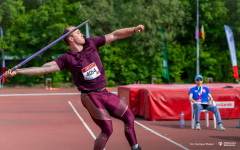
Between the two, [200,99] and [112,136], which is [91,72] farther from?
[200,99]

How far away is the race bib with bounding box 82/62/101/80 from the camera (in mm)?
5137

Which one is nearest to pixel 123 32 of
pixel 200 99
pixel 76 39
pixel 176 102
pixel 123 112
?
pixel 76 39

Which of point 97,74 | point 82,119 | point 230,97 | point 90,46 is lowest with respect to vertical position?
point 82,119

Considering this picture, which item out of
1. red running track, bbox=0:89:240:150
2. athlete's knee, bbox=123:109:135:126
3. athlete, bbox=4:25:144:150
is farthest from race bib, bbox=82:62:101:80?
red running track, bbox=0:89:240:150

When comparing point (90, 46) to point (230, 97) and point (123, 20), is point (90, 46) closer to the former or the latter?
point (230, 97)

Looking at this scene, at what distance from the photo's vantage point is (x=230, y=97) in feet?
37.7

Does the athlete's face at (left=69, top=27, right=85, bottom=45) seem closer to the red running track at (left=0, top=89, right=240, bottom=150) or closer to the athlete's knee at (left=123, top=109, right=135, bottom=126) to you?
the athlete's knee at (left=123, top=109, right=135, bottom=126)

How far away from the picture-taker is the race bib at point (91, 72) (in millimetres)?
5137

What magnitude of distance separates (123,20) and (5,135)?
27.9m

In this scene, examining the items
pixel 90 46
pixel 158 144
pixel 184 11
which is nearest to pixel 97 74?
pixel 90 46

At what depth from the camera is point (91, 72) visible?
16.9 ft

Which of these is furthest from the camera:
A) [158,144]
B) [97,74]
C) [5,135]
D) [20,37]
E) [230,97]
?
[20,37]

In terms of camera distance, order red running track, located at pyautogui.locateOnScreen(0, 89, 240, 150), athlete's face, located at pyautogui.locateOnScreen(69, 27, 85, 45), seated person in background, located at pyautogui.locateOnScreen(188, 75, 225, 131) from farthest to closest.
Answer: seated person in background, located at pyautogui.locateOnScreen(188, 75, 225, 131) < red running track, located at pyautogui.locateOnScreen(0, 89, 240, 150) < athlete's face, located at pyautogui.locateOnScreen(69, 27, 85, 45)

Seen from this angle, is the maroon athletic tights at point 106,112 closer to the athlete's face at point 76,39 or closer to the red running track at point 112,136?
the athlete's face at point 76,39
